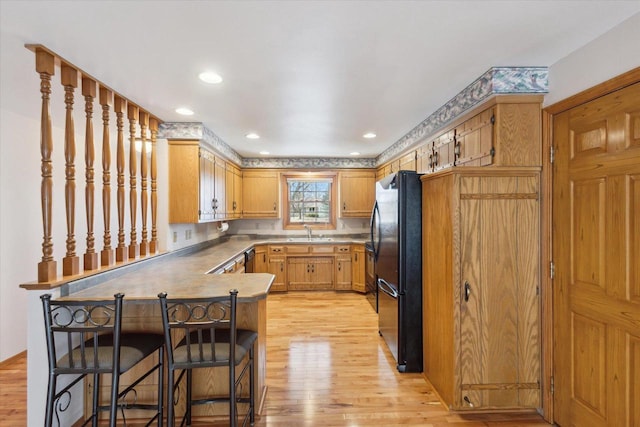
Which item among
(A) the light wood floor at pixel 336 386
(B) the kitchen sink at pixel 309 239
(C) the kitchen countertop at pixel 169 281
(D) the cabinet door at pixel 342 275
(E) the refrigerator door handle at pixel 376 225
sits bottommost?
(A) the light wood floor at pixel 336 386

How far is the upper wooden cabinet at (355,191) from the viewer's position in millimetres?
5746

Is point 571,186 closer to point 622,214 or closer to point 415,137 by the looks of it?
point 622,214

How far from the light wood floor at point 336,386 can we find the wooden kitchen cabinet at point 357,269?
135 cm

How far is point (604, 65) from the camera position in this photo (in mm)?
1725

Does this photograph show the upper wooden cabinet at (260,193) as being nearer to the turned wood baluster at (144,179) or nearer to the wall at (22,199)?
the wall at (22,199)

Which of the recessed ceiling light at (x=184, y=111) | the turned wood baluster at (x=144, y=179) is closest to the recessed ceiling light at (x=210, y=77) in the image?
the recessed ceiling light at (x=184, y=111)

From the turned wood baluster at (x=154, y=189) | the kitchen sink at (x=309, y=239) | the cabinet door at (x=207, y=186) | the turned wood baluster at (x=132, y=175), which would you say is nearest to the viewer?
the turned wood baluster at (x=132, y=175)

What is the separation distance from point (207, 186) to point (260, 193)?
1929 mm

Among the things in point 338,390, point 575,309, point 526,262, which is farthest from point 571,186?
point 338,390

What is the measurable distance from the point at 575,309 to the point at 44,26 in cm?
334

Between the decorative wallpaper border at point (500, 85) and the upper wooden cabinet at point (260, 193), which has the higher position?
the decorative wallpaper border at point (500, 85)

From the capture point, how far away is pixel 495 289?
2.16 m

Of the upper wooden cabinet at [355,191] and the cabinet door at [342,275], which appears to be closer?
the cabinet door at [342,275]

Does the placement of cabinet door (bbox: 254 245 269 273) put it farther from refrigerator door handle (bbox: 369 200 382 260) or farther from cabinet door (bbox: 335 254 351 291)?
refrigerator door handle (bbox: 369 200 382 260)
